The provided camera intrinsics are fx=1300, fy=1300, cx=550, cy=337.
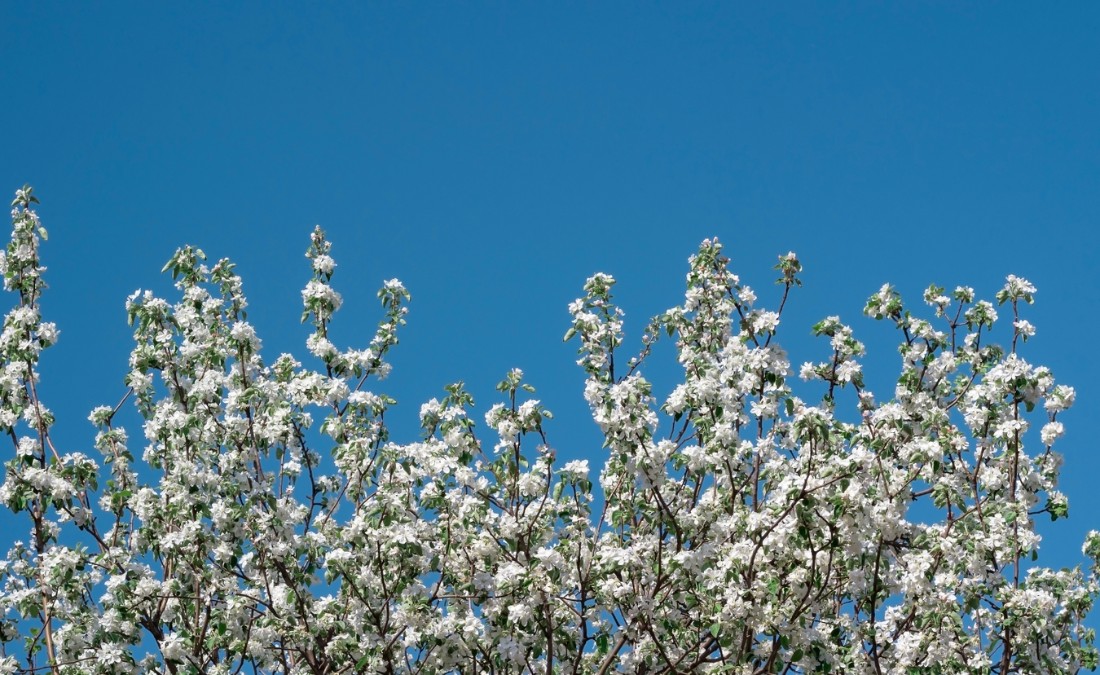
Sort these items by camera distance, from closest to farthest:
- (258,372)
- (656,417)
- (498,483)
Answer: (656,417)
(498,483)
(258,372)

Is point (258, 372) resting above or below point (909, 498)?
above

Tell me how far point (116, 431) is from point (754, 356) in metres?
6.18

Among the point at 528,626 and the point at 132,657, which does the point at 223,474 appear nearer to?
the point at 132,657

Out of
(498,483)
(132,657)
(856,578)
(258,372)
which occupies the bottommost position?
(132,657)

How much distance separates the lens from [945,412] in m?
11.3

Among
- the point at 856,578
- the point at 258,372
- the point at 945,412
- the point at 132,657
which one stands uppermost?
the point at 258,372

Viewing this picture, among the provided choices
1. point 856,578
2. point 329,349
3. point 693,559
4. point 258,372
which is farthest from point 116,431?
point 856,578

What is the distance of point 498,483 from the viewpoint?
36.0 feet

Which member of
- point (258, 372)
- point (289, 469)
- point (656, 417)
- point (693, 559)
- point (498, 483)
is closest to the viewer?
point (693, 559)

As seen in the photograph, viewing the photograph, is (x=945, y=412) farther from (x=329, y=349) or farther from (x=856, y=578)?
(x=329, y=349)

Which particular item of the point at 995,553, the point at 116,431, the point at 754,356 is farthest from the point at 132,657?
the point at 995,553

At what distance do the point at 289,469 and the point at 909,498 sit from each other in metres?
5.39

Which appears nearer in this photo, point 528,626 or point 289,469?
point 528,626

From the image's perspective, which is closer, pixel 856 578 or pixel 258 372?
pixel 856 578
